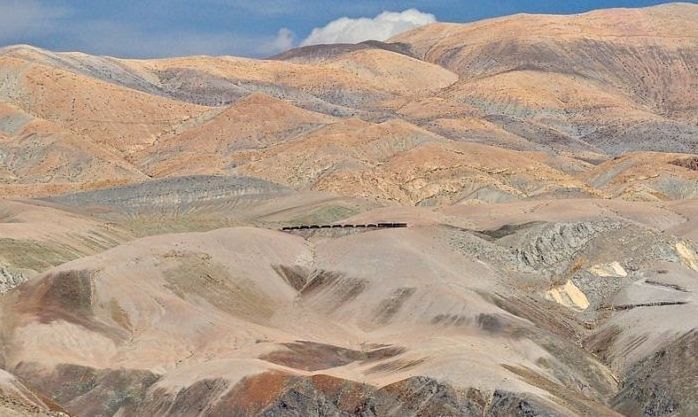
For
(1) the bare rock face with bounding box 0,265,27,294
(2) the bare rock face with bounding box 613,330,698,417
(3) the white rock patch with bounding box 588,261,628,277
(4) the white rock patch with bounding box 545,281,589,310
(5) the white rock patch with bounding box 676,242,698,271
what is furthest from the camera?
(5) the white rock patch with bounding box 676,242,698,271

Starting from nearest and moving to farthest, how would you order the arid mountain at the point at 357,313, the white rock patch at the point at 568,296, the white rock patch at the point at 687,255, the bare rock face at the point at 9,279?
the arid mountain at the point at 357,313 < the bare rock face at the point at 9,279 < the white rock patch at the point at 568,296 < the white rock patch at the point at 687,255

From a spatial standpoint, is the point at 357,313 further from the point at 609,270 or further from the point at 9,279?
the point at 609,270

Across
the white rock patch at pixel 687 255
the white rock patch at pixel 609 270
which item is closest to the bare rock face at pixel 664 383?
the white rock patch at pixel 609 270

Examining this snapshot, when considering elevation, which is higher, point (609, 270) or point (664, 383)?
point (664, 383)

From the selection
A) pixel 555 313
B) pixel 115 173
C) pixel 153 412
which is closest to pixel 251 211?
pixel 115 173

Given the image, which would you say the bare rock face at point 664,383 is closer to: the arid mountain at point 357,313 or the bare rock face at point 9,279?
the arid mountain at point 357,313

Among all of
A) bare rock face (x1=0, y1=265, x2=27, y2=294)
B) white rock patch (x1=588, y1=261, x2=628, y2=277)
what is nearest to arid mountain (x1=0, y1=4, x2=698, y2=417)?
white rock patch (x1=588, y1=261, x2=628, y2=277)

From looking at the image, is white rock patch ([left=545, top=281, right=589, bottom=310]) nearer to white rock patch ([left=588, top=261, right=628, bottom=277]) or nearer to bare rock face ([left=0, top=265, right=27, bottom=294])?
white rock patch ([left=588, top=261, right=628, bottom=277])

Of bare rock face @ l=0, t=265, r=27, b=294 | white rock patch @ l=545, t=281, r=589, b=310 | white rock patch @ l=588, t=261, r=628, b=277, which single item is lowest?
white rock patch @ l=545, t=281, r=589, b=310

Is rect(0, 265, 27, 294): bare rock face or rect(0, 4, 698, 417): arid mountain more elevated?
rect(0, 265, 27, 294): bare rock face

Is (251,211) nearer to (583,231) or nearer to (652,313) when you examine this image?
(583,231)

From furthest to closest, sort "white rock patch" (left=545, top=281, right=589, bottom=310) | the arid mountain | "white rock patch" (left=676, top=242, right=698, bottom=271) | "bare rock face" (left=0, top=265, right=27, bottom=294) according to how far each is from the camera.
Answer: "white rock patch" (left=676, top=242, right=698, bottom=271)
"white rock patch" (left=545, top=281, right=589, bottom=310)
"bare rock face" (left=0, top=265, right=27, bottom=294)
the arid mountain

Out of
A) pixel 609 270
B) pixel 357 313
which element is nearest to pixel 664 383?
pixel 357 313

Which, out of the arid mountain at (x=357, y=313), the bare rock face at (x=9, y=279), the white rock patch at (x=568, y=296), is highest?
the bare rock face at (x=9, y=279)
